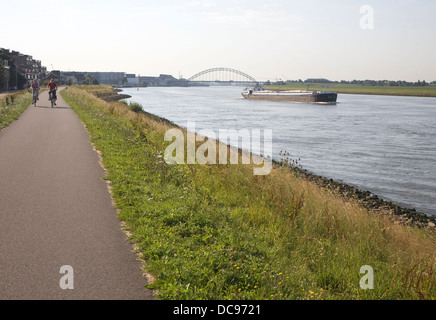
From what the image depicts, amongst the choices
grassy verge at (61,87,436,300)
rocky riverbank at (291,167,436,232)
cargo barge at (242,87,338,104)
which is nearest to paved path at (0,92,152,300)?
grassy verge at (61,87,436,300)

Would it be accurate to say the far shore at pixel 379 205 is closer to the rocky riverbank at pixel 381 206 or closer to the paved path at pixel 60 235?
the rocky riverbank at pixel 381 206

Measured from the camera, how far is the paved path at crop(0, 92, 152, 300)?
185 inches

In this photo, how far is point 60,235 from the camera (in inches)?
242

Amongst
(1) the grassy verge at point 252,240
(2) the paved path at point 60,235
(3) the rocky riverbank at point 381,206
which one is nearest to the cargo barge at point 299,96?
(3) the rocky riverbank at point 381,206

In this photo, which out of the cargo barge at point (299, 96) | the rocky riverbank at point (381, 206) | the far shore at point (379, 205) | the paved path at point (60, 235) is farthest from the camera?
the cargo barge at point (299, 96)

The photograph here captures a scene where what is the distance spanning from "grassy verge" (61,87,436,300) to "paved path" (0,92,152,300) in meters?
0.35

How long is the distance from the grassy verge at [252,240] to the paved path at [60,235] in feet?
1.15

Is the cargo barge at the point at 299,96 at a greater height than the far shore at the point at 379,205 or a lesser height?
greater

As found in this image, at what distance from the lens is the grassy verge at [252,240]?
198 inches

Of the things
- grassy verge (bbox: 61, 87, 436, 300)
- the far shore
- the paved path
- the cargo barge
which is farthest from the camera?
the cargo barge

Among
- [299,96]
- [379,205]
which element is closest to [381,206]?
[379,205]

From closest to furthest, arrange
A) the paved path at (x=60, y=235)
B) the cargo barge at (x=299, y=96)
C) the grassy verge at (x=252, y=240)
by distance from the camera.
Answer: the paved path at (x=60, y=235)
the grassy verge at (x=252, y=240)
the cargo barge at (x=299, y=96)

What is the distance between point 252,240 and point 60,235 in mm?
3075

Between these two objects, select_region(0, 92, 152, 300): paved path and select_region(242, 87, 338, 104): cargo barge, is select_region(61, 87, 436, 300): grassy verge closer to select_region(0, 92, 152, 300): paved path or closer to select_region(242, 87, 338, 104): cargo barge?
select_region(0, 92, 152, 300): paved path
